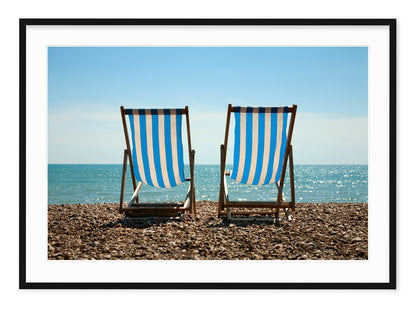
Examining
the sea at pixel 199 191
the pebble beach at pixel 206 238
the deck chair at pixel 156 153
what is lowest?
the sea at pixel 199 191

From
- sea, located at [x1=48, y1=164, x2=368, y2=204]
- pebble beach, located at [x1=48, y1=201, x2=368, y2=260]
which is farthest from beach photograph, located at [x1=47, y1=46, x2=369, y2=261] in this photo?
sea, located at [x1=48, y1=164, x2=368, y2=204]

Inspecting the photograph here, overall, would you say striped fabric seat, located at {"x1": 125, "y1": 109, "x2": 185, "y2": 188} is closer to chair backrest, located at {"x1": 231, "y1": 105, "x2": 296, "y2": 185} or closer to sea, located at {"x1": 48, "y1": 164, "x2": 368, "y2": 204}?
chair backrest, located at {"x1": 231, "y1": 105, "x2": 296, "y2": 185}

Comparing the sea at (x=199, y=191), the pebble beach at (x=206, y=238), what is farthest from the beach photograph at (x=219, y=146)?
the sea at (x=199, y=191)

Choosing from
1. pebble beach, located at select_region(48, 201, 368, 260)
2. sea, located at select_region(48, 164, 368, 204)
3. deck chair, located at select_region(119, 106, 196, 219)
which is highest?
deck chair, located at select_region(119, 106, 196, 219)

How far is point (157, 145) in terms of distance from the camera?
4309 millimetres

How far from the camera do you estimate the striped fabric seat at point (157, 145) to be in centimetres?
419

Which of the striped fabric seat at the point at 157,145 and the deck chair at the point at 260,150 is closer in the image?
the deck chair at the point at 260,150

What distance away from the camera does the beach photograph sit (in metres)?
2.97

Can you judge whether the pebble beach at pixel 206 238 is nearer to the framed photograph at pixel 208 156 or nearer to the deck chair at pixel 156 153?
the framed photograph at pixel 208 156

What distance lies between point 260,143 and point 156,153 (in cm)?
132

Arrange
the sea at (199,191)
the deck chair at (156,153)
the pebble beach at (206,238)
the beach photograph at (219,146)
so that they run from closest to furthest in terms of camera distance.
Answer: the pebble beach at (206,238) < the beach photograph at (219,146) < the deck chair at (156,153) < the sea at (199,191)

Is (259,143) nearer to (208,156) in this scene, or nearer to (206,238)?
(208,156)

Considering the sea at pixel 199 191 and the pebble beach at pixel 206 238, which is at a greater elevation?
the pebble beach at pixel 206 238

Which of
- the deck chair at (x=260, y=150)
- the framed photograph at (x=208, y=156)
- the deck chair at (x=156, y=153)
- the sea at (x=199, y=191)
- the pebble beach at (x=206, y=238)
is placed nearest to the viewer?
the framed photograph at (x=208, y=156)
